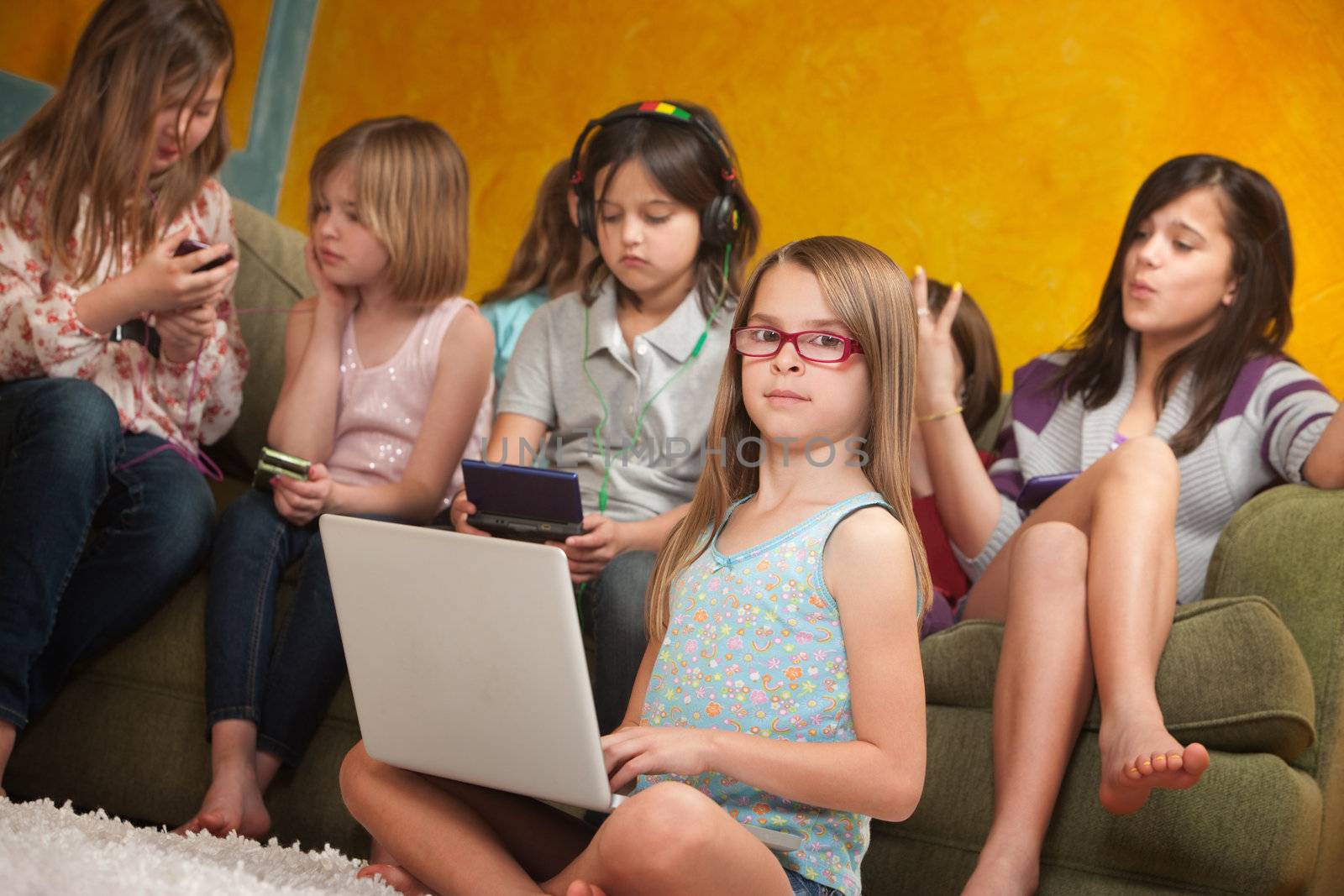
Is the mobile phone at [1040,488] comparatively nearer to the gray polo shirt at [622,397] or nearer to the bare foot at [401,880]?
the gray polo shirt at [622,397]

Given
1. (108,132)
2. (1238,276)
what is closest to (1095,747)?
(1238,276)

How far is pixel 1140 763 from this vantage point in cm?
114

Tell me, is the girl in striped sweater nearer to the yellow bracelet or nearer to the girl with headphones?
the yellow bracelet

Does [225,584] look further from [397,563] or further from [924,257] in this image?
[924,257]

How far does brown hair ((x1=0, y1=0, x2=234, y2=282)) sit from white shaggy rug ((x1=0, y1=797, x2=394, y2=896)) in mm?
908

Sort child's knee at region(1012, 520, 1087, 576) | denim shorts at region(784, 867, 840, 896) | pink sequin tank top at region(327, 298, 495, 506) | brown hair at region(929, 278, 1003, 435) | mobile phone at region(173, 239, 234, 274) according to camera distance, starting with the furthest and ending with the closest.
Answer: brown hair at region(929, 278, 1003, 435) → pink sequin tank top at region(327, 298, 495, 506) → mobile phone at region(173, 239, 234, 274) → child's knee at region(1012, 520, 1087, 576) → denim shorts at region(784, 867, 840, 896)

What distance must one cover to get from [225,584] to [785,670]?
2.78 feet

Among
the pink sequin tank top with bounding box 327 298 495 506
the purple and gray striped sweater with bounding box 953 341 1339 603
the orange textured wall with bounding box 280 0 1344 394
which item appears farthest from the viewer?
the orange textured wall with bounding box 280 0 1344 394

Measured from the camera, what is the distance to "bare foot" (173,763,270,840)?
142 cm

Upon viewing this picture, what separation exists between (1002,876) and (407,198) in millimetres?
1237

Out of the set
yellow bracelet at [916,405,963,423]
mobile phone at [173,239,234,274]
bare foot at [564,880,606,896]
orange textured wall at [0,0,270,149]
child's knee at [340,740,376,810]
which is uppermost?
orange textured wall at [0,0,270,149]

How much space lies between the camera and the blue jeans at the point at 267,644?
156cm

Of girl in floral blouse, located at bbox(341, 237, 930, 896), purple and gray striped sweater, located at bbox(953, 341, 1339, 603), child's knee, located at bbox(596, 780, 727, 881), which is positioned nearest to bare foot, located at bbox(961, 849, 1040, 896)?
girl in floral blouse, located at bbox(341, 237, 930, 896)

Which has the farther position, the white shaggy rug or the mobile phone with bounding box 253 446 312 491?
the mobile phone with bounding box 253 446 312 491
